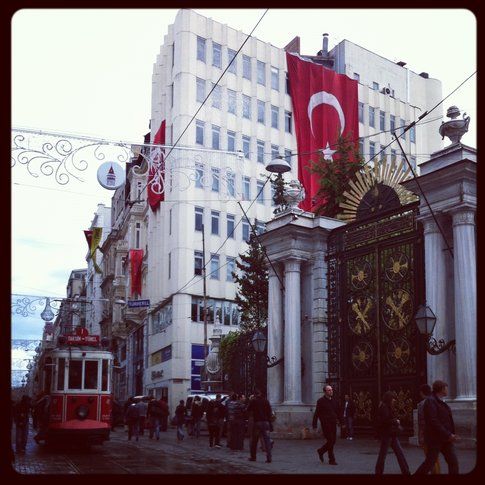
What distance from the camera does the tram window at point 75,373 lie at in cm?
2077

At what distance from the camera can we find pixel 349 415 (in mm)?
21391

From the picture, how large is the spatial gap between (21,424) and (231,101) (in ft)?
103

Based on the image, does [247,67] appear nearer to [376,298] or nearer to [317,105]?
[317,105]

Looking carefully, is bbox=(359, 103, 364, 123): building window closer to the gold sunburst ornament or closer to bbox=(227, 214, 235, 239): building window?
bbox=(227, 214, 235, 239): building window

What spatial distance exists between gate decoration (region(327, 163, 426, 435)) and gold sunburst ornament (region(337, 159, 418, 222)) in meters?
0.03

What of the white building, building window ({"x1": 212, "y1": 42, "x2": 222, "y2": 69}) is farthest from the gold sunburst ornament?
building window ({"x1": 212, "y1": 42, "x2": 222, "y2": 69})

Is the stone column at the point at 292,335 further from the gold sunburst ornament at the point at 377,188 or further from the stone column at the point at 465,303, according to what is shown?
the stone column at the point at 465,303

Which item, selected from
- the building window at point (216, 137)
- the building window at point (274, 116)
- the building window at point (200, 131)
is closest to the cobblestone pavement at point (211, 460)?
the building window at point (200, 131)

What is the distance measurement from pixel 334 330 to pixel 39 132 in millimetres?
10659

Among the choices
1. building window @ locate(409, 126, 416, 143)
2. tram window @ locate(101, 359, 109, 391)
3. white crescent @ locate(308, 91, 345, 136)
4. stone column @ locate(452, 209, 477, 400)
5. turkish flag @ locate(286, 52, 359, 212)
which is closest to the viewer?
stone column @ locate(452, 209, 477, 400)

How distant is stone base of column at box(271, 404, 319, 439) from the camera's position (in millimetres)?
22641

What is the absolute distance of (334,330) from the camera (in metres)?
23.1

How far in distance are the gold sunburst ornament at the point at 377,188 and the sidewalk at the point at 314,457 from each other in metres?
6.74
